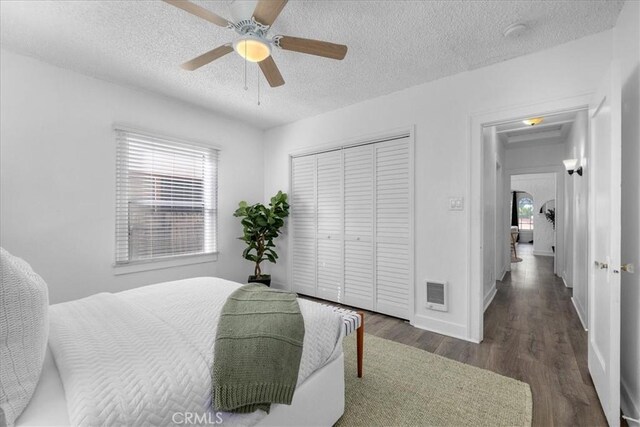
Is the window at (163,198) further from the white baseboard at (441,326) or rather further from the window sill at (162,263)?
the white baseboard at (441,326)

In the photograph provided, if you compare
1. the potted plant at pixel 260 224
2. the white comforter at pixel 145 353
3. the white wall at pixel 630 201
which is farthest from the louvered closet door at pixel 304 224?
the white wall at pixel 630 201

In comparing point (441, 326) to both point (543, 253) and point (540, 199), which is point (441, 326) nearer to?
point (543, 253)

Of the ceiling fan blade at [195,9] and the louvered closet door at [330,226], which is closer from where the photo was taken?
the ceiling fan blade at [195,9]

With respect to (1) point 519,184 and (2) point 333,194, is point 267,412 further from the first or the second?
(1) point 519,184

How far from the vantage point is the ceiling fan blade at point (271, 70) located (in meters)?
2.01

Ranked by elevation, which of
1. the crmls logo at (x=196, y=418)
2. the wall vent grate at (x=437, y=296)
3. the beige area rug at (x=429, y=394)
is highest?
the crmls logo at (x=196, y=418)

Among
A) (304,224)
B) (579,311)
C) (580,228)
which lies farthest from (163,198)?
(580,228)

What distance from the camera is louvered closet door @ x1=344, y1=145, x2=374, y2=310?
3.52 meters

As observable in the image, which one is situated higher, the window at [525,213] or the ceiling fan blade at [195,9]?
the ceiling fan blade at [195,9]

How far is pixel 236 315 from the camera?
1.46 meters

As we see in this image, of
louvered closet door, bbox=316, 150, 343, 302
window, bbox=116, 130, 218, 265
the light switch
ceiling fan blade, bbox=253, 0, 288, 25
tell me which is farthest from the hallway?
ceiling fan blade, bbox=253, 0, 288, 25

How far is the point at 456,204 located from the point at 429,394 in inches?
67.1

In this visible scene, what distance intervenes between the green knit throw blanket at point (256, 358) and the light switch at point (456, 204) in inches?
80.8

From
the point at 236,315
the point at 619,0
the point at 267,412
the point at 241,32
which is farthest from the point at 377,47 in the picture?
the point at 267,412
